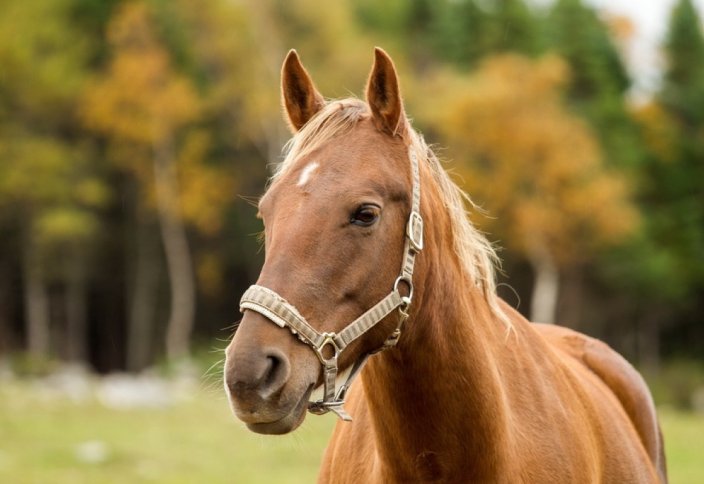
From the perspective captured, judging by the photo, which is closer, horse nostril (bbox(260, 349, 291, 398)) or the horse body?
horse nostril (bbox(260, 349, 291, 398))

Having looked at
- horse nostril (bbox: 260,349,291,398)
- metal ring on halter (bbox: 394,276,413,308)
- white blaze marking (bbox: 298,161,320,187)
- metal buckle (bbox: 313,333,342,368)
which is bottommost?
horse nostril (bbox: 260,349,291,398)

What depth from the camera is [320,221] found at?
3.04 m

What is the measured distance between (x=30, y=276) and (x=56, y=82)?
22.4 ft

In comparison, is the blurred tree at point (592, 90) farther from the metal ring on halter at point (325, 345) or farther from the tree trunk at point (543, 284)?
the metal ring on halter at point (325, 345)

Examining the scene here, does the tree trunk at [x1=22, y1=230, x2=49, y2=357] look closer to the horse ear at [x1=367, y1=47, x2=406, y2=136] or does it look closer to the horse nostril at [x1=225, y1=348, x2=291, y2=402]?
the horse ear at [x1=367, y1=47, x2=406, y2=136]

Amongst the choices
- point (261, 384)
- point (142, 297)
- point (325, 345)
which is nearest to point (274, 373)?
point (261, 384)

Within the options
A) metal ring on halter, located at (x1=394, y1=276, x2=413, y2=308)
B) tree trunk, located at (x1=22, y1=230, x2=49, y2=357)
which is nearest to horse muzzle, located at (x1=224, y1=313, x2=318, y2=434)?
metal ring on halter, located at (x1=394, y1=276, x2=413, y2=308)

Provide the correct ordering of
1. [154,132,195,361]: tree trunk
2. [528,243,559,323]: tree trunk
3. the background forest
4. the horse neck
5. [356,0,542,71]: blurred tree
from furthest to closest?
[356,0,542,71]: blurred tree, [528,243,559,323]: tree trunk, [154,132,195,361]: tree trunk, the background forest, the horse neck

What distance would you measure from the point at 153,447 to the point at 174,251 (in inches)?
830

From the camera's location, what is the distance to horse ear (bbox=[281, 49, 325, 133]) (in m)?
3.62

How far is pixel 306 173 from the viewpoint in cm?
319

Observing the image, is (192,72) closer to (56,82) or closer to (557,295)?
(56,82)

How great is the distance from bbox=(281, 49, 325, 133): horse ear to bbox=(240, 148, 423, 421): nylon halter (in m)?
0.55

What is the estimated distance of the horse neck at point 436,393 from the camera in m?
3.34
